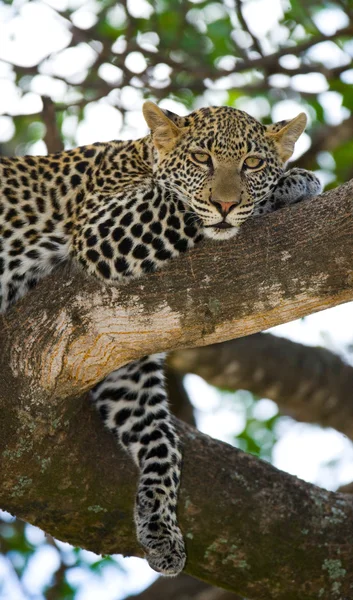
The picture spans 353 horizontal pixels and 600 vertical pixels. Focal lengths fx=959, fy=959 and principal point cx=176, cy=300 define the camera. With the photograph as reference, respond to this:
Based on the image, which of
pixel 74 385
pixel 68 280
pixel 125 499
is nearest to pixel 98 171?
pixel 68 280

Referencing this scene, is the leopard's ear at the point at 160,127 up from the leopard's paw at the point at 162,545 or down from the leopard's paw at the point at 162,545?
up

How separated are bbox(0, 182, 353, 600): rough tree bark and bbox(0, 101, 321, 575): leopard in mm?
145

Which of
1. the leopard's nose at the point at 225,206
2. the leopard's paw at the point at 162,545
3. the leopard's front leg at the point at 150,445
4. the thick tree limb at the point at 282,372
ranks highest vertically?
the leopard's nose at the point at 225,206

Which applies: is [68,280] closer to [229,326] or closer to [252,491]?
[229,326]

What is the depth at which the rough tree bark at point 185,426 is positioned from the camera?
4.62m

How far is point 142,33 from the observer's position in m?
8.88

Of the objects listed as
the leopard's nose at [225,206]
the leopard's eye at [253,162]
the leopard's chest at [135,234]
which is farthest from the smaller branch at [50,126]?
the leopard's nose at [225,206]

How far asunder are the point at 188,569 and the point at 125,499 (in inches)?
23.0

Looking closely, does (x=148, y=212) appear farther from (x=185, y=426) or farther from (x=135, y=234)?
(x=185, y=426)

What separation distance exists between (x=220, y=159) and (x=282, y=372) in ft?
10.2

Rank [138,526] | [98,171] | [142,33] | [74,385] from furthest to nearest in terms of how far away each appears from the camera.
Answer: [142,33] → [98,171] → [138,526] → [74,385]

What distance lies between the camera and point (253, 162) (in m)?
5.58

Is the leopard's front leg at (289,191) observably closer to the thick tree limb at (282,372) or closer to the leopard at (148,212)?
the leopard at (148,212)

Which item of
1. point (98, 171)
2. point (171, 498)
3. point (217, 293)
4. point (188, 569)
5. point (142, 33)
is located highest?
point (217, 293)
